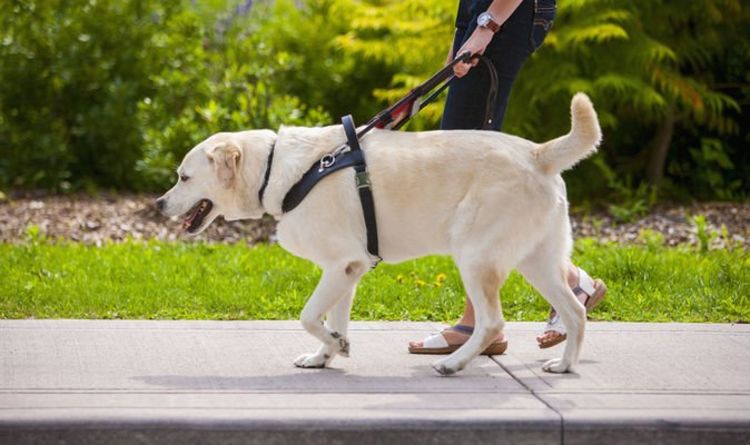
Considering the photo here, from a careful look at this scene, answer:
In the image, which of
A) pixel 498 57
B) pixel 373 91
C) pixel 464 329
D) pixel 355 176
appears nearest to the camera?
pixel 355 176

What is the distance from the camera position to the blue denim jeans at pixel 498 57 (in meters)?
5.37

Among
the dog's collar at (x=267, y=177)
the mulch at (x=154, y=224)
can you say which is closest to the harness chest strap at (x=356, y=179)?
the dog's collar at (x=267, y=177)

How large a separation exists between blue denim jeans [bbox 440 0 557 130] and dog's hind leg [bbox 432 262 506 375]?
3.20 ft

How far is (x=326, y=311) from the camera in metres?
4.88

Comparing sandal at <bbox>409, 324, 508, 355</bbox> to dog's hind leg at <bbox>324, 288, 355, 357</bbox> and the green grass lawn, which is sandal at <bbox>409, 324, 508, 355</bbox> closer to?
dog's hind leg at <bbox>324, 288, 355, 357</bbox>

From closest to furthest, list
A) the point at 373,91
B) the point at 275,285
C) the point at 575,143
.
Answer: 1. the point at 575,143
2. the point at 275,285
3. the point at 373,91

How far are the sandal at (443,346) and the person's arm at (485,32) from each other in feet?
4.16

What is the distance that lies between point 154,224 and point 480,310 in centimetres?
444

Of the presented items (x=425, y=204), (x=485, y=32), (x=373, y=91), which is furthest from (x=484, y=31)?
(x=373, y=91)

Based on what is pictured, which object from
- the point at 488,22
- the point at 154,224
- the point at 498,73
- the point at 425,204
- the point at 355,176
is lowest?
the point at 154,224

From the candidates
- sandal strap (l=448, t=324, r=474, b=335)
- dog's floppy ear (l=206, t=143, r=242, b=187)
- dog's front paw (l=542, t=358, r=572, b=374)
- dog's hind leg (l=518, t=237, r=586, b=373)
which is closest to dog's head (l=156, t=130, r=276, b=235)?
dog's floppy ear (l=206, t=143, r=242, b=187)

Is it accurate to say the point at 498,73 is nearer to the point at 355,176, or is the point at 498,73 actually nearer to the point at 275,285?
the point at 355,176

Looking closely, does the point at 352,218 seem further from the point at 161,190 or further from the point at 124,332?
the point at 161,190

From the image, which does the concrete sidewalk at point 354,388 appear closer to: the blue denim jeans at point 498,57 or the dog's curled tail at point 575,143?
the dog's curled tail at point 575,143
